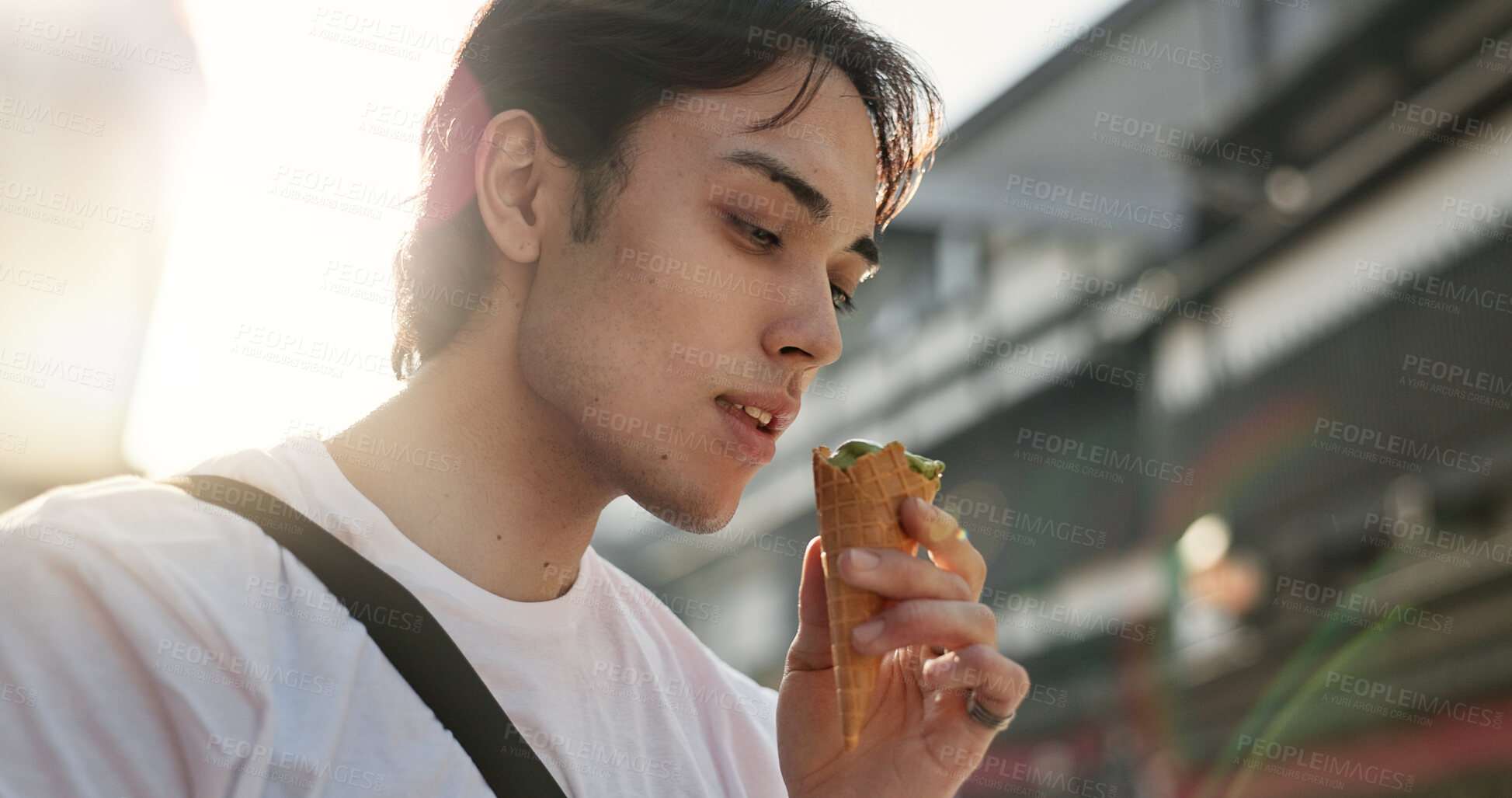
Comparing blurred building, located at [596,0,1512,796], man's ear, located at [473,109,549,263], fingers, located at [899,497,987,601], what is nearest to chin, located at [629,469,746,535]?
fingers, located at [899,497,987,601]

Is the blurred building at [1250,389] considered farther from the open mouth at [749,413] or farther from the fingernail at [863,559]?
the fingernail at [863,559]

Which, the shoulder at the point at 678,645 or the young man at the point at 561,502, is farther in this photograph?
the shoulder at the point at 678,645

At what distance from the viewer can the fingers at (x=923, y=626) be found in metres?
1.82

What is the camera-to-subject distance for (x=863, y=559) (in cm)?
188

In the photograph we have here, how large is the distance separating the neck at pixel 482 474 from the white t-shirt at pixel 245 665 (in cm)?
8

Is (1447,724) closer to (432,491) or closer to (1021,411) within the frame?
(1021,411)

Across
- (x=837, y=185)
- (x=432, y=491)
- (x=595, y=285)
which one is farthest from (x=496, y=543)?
(x=837, y=185)

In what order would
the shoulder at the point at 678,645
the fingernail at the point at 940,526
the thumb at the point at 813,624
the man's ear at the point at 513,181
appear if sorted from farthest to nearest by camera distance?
the shoulder at the point at 678,645 → the man's ear at the point at 513,181 → the thumb at the point at 813,624 → the fingernail at the point at 940,526

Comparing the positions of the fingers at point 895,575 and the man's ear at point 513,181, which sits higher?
the man's ear at point 513,181

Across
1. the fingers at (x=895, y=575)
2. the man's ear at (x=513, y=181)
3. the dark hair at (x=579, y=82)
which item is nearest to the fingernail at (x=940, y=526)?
the fingers at (x=895, y=575)

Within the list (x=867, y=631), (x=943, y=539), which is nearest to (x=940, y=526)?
(x=943, y=539)

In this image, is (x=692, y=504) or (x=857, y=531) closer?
(x=857, y=531)

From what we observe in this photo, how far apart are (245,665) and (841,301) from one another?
5.56 ft

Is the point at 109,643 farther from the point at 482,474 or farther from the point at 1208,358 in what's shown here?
the point at 1208,358
